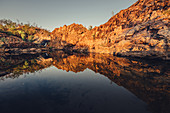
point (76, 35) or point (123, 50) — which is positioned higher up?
point (76, 35)

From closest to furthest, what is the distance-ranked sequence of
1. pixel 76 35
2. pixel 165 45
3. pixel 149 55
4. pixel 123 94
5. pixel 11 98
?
pixel 11 98 < pixel 123 94 < pixel 165 45 < pixel 149 55 < pixel 76 35

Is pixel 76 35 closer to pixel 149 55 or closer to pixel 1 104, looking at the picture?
pixel 149 55

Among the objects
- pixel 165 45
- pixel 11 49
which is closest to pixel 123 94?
pixel 165 45

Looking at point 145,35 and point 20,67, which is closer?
point 20,67

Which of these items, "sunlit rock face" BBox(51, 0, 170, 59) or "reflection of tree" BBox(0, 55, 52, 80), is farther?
"sunlit rock face" BBox(51, 0, 170, 59)

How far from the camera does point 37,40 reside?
88.7 meters

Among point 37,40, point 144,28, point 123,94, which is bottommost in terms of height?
point 123,94

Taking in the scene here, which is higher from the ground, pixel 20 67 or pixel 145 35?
pixel 145 35

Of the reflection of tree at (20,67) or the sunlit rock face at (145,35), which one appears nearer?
the reflection of tree at (20,67)

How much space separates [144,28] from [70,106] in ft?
117

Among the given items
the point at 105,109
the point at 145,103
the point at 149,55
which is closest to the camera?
→ the point at 105,109

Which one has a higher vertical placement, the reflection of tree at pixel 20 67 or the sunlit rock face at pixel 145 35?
the sunlit rock face at pixel 145 35

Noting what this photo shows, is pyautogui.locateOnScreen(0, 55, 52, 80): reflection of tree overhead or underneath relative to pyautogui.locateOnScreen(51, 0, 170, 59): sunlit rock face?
underneath

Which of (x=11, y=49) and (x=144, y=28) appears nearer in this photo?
(x=144, y=28)
